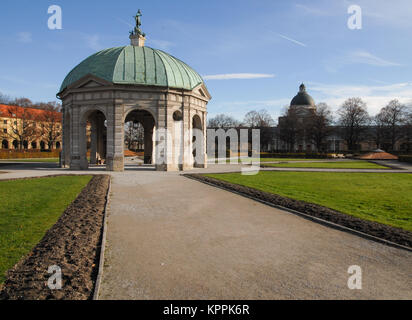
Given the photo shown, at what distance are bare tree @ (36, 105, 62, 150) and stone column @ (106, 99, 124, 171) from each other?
194 feet

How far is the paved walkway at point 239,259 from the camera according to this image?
16.3 ft

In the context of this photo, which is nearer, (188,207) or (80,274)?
(80,274)

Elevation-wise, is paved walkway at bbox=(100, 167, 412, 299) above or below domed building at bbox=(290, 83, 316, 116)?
below

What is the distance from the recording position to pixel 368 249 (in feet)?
23.3

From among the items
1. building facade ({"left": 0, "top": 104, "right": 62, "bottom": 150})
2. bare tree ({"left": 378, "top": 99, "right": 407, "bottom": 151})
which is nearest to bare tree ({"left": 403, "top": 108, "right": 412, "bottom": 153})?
bare tree ({"left": 378, "top": 99, "right": 407, "bottom": 151})

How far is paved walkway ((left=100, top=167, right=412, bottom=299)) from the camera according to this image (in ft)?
16.3

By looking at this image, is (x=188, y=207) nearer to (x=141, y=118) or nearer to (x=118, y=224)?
(x=118, y=224)

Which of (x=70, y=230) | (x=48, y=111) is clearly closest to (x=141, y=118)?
(x=70, y=230)

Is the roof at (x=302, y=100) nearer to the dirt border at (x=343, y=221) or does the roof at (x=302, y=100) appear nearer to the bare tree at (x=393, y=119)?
the bare tree at (x=393, y=119)

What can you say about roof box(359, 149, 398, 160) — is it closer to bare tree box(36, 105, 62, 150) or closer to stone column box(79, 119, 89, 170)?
stone column box(79, 119, 89, 170)

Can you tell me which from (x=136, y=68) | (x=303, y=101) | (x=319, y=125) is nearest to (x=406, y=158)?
(x=319, y=125)

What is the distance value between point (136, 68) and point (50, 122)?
2553 inches

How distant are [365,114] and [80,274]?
286 ft

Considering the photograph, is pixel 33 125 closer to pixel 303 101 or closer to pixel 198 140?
pixel 198 140
